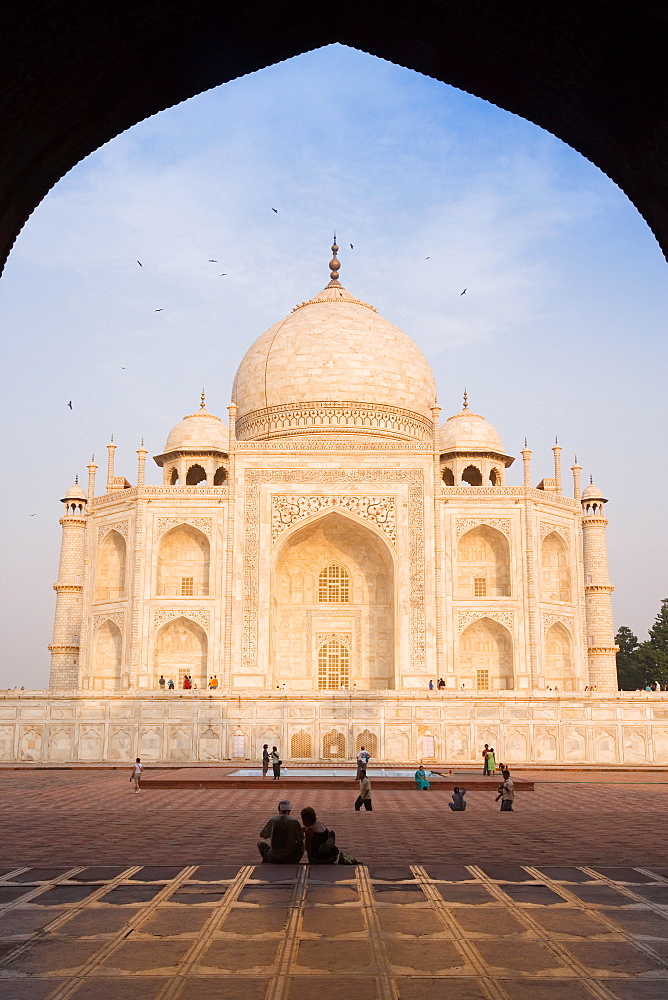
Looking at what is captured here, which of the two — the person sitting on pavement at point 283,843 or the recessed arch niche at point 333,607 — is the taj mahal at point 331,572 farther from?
the person sitting on pavement at point 283,843

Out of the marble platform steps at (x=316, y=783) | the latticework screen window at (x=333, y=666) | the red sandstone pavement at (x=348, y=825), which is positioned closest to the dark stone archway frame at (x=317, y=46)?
the red sandstone pavement at (x=348, y=825)

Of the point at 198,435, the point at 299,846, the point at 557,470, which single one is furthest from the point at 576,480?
the point at 299,846

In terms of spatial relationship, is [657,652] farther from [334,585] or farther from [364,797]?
[364,797]

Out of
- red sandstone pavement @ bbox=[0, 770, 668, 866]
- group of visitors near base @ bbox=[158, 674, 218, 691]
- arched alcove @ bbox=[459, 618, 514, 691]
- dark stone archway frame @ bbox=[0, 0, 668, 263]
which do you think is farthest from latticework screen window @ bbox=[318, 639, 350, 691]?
dark stone archway frame @ bbox=[0, 0, 668, 263]

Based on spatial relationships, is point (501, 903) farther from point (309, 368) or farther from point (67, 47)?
point (309, 368)

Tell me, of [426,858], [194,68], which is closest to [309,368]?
[426,858]
